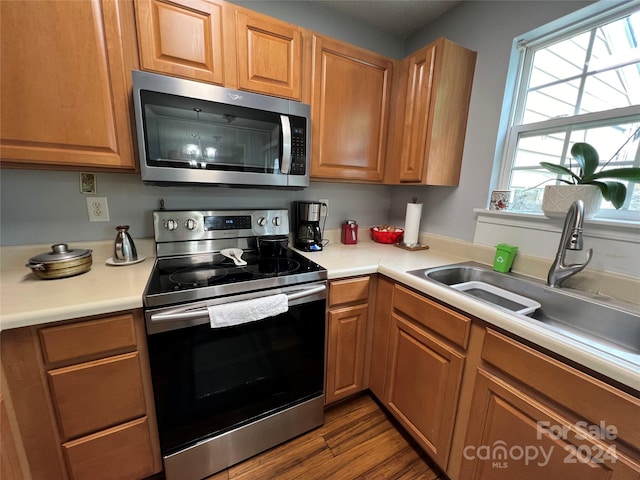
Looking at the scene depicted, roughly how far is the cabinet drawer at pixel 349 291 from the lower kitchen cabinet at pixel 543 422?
23.8 inches

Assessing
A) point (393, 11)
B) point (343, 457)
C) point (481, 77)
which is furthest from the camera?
point (393, 11)

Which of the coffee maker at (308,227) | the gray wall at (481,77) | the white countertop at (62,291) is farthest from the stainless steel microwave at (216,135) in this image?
the gray wall at (481,77)

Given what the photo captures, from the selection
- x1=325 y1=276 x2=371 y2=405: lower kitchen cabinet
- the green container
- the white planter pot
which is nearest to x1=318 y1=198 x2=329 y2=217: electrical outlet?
x1=325 y1=276 x2=371 y2=405: lower kitchen cabinet

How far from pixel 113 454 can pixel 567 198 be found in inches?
84.4

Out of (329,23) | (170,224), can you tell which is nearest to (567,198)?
(329,23)

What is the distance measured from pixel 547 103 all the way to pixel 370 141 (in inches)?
36.7

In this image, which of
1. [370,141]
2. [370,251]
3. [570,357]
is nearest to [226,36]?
[370,141]

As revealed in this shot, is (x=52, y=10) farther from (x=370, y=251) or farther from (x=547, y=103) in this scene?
(x=547, y=103)

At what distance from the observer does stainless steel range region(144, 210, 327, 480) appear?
3.18ft

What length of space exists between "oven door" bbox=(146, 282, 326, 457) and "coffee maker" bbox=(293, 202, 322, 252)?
0.47 m

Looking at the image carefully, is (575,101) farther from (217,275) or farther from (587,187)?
(217,275)

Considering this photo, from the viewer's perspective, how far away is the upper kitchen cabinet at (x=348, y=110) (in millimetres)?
1458

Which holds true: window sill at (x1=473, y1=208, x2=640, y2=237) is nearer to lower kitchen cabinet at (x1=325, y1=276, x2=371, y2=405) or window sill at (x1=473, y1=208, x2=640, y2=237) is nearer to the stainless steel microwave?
lower kitchen cabinet at (x1=325, y1=276, x2=371, y2=405)

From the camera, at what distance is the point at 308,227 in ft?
5.45
